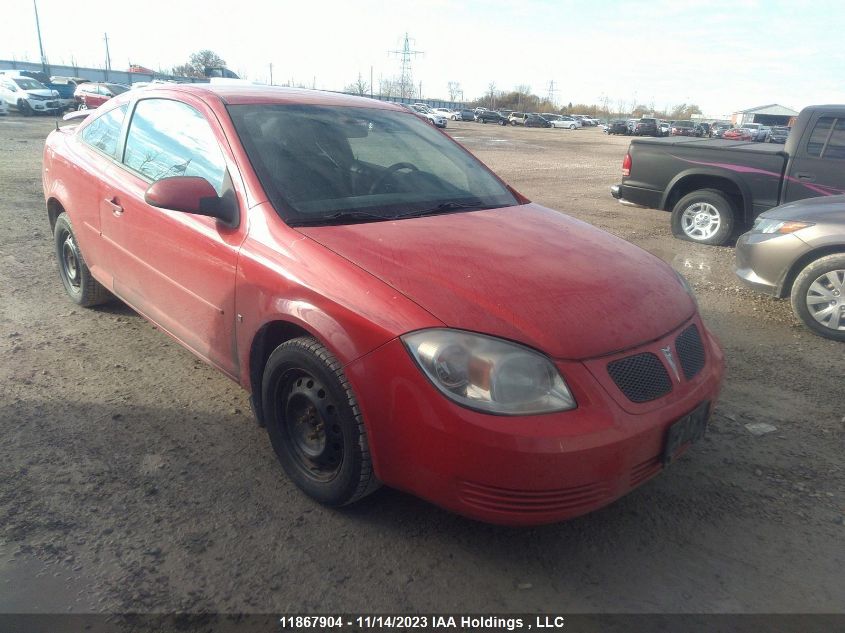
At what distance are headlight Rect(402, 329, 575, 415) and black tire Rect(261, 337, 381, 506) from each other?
0.38 meters

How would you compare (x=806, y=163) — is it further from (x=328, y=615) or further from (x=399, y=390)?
(x=328, y=615)

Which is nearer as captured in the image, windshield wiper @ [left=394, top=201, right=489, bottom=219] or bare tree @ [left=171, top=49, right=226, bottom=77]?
windshield wiper @ [left=394, top=201, right=489, bottom=219]

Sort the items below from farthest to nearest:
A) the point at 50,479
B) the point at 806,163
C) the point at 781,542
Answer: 1. the point at 806,163
2. the point at 50,479
3. the point at 781,542

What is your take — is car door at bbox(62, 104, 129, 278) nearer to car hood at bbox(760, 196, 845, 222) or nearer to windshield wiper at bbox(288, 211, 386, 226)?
windshield wiper at bbox(288, 211, 386, 226)

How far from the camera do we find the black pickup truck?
7.14m

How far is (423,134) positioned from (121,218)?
184 centimetres

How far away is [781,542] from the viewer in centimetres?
254

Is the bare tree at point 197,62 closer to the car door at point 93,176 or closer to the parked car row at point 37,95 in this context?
the parked car row at point 37,95

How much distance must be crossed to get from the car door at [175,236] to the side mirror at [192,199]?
9 cm

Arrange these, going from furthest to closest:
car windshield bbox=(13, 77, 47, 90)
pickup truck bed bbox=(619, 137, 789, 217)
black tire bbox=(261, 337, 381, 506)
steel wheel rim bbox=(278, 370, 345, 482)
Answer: car windshield bbox=(13, 77, 47, 90)
pickup truck bed bbox=(619, 137, 789, 217)
steel wheel rim bbox=(278, 370, 345, 482)
black tire bbox=(261, 337, 381, 506)

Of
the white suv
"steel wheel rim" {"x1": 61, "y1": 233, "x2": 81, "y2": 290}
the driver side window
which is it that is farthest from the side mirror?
the white suv

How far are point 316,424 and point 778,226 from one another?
4.34m

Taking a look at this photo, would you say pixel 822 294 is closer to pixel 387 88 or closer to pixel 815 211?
pixel 815 211

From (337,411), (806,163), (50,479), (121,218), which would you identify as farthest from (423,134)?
(806,163)
